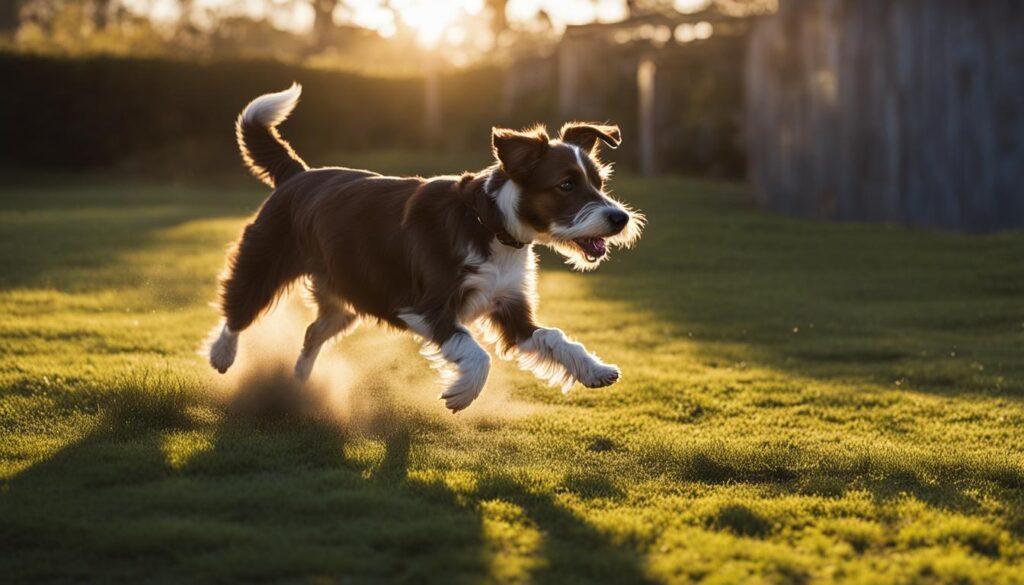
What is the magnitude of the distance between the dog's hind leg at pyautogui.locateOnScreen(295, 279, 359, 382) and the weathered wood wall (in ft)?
42.7

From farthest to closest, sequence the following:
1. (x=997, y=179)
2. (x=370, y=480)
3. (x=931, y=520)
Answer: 1. (x=997, y=179)
2. (x=370, y=480)
3. (x=931, y=520)

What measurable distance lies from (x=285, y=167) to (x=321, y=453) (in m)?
2.83

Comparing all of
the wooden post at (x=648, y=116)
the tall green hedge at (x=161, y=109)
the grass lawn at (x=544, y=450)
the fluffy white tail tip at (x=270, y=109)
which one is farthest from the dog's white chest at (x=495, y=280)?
the tall green hedge at (x=161, y=109)

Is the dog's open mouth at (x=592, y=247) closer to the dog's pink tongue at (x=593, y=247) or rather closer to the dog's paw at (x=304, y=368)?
the dog's pink tongue at (x=593, y=247)

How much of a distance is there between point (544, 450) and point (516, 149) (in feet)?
5.43

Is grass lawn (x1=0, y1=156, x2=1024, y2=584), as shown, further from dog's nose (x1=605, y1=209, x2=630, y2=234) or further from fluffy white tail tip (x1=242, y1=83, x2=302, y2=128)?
fluffy white tail tip (x1=242, y1=83, x2=302, y2=128)

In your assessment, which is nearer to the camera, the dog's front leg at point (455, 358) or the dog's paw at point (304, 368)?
the dog's front leg at point (455, 358)

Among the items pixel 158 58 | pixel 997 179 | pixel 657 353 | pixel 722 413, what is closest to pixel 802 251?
pixel 997 179

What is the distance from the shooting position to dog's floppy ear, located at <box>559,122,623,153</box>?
24.9ft

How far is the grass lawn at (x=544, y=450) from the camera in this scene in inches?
200

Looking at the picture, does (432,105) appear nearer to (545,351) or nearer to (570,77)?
(570,77)

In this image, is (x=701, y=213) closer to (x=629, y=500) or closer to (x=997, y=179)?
(x=997, y=179)

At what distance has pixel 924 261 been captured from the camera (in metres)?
16.0

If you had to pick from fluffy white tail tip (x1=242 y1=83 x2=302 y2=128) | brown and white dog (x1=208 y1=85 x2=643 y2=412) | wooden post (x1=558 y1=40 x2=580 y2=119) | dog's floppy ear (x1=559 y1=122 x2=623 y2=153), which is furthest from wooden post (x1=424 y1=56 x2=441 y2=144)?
brown and white dog (x1=208 y1=85 x2=643 y2=412)
